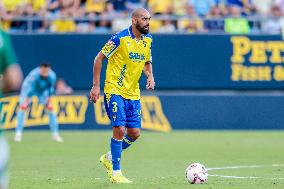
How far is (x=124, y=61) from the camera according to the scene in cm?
1212

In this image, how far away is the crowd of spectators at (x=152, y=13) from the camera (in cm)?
2500

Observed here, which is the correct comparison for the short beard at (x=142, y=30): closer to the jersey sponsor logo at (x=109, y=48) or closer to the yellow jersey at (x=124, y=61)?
the yellow jersey at (x=124, y=61)

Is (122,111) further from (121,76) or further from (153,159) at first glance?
(153,159)

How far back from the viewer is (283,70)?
998 inches

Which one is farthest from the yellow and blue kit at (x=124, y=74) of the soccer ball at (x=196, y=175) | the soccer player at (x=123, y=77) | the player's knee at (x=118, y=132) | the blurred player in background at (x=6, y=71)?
the blurred player in background at (x=6, y=71)

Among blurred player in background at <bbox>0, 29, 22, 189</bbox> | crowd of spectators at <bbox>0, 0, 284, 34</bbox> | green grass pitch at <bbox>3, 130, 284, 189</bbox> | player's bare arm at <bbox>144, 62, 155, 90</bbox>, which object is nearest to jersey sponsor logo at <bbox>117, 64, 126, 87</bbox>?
player's bare arm at <bbox>144, 62, 155, 90</bbox>

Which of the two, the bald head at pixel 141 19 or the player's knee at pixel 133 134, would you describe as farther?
the player's knee at pixel 133 134

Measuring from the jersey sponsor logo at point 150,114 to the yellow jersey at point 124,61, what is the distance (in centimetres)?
1234

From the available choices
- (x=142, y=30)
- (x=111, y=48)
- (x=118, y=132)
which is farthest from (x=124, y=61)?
(x=118, y=132)

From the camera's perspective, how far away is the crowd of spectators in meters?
25.0

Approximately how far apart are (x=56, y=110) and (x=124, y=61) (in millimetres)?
12933

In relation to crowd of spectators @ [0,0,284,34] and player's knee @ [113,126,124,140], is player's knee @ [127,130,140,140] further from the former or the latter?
crowd of spectators @ [0,0,284,34]

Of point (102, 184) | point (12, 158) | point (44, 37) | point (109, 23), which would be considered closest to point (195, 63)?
point (109, 23)

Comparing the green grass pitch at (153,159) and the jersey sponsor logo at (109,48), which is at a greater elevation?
the jersey sponsor logo at (109,48)
